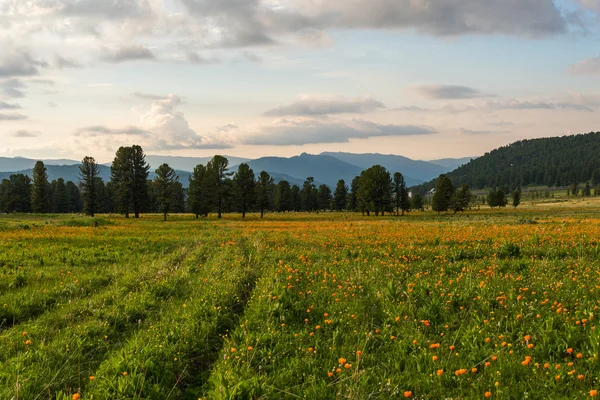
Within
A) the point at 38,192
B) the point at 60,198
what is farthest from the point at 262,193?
the point at 60,198

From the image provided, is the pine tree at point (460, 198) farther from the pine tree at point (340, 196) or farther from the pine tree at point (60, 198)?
the pine tree at point (60, 198)

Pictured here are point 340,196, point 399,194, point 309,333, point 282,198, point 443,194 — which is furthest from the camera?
point 340,196

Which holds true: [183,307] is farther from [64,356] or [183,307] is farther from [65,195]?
[65,195]

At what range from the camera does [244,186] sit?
7156 cm

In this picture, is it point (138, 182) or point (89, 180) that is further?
point (89, 180)

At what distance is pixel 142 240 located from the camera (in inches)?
907

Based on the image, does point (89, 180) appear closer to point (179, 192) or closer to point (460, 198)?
point (179, 192)

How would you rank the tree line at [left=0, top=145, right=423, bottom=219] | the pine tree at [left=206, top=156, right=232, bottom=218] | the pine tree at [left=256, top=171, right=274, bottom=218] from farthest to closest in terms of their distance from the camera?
the pine tree at [left=256, top=171, right=274, bottom=218]
the pine tree at [left=206, top=156, right=232, bottom=218]
the tree line at [left=0, top=145, right=423, bottom=219]

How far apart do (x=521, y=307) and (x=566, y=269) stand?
185 inches

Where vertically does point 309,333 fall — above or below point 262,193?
below

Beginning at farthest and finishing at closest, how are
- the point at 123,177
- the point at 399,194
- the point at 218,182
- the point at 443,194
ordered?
1. the point at 399,194
2. the point at 443,194
3. the point at 218,182
4. the point at 123,177

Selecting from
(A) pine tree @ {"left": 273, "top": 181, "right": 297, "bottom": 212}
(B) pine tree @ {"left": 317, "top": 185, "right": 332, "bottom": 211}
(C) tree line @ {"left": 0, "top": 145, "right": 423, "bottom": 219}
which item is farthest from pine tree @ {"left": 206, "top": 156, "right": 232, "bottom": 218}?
(B) pine tree @ {"left": 317, "top": 185, "right": 332, "bottom": 211}

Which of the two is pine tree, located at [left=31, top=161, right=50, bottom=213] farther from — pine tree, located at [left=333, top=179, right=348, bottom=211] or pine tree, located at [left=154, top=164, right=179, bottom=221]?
pine tree, located at [left=333, top=179, right=348, bottom=211]

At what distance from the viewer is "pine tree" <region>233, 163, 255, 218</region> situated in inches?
2800
